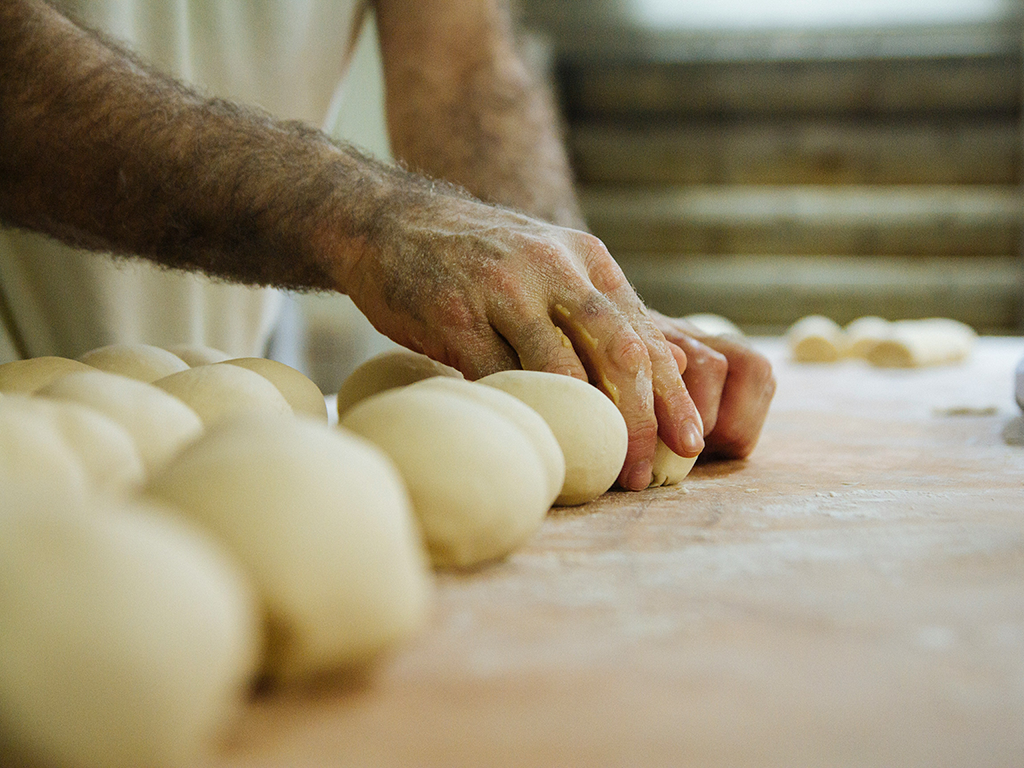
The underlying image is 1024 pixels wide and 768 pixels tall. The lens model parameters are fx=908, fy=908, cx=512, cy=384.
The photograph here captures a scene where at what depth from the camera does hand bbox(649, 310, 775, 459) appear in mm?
1115

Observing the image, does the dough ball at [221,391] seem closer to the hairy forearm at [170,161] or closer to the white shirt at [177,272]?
the hairy forearm at [170,161]

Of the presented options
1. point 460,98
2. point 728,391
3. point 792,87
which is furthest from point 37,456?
point 792,87

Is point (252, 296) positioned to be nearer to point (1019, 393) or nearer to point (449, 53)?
point (449, 53)

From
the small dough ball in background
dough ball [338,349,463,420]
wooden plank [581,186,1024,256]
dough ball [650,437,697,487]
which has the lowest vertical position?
wooden plank [581,186,1024,256]

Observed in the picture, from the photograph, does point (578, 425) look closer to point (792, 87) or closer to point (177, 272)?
point (177, 272)

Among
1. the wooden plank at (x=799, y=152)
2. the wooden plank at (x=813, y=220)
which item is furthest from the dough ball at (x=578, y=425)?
the wooden plank at (x=799, y=152)

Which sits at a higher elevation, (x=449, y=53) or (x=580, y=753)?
(x=449, y=53)

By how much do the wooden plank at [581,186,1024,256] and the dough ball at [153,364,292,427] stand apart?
563cm

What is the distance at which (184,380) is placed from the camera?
2.65 ft

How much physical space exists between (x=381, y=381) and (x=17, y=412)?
0.57m

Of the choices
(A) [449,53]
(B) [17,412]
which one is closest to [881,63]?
(A) [449,53]

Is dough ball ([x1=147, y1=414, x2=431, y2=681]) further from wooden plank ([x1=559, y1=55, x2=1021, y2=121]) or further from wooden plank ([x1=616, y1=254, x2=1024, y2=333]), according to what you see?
wooden plank ([x1=559, y1=55, x2=1021, y2=121])

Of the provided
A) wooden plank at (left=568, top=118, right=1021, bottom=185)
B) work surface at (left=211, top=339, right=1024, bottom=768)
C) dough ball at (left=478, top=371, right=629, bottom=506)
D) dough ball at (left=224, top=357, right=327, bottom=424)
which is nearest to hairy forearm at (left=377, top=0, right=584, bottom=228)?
dough ball at (left=224, top=357, right=327, bottom=424)

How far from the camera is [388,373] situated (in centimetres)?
111
